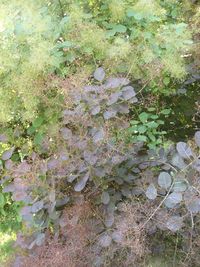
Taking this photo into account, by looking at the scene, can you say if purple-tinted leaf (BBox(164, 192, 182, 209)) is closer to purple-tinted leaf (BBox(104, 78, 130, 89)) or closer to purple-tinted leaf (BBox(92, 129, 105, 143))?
purple-tinted leaf (BBox(92, 129, 105, 143))

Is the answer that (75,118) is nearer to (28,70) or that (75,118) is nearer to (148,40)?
(28,70)

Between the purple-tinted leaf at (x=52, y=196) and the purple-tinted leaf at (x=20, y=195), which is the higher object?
the purple-tinted leaf at (x=52, y=196)

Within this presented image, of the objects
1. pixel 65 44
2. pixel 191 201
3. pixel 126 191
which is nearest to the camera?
pixel 191 201

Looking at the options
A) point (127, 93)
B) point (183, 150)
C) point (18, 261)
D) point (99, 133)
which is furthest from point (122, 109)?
point (18, 261)

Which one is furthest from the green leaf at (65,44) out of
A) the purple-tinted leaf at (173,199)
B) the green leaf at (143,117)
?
the purple-tinted leaf at (173,199)

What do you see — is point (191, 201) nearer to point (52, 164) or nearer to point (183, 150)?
point (183, 150)

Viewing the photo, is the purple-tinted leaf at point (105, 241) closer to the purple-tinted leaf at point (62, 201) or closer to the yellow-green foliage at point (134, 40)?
the purple-tinted leaf at point (62, 201)

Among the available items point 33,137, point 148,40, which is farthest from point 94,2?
point 33,137

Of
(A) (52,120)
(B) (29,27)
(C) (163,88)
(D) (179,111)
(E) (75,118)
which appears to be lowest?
(D) (179,111)
